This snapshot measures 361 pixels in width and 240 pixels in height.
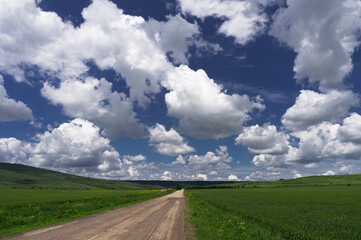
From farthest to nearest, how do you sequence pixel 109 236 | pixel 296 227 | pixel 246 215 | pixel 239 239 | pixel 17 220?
1. pixel 246 215
2. pixel 17 220
3. pixel 296 227
4. pixel 109 236
5. pixel 239 239

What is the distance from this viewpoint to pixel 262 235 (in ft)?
49.1

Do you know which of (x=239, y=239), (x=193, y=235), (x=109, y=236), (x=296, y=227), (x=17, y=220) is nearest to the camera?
(x=239, y=239)

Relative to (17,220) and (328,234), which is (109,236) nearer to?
(17,220)

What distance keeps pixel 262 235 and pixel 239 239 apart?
5.71ft

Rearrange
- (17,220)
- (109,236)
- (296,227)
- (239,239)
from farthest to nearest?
(17,220)
(296,227)
(109,236)
(239,239)

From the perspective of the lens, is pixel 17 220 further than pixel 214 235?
Yes

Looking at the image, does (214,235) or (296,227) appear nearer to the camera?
(214,235)

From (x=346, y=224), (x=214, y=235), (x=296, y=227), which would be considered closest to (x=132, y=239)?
(x=214, y=235)

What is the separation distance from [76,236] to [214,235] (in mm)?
9220

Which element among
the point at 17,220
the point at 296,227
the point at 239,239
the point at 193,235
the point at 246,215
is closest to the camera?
the point at 239,239

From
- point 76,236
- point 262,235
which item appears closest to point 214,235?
point 262,235

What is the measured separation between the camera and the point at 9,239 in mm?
14672

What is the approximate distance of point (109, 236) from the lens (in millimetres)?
15305

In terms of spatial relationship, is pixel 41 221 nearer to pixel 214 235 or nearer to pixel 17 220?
pixel 17 220
